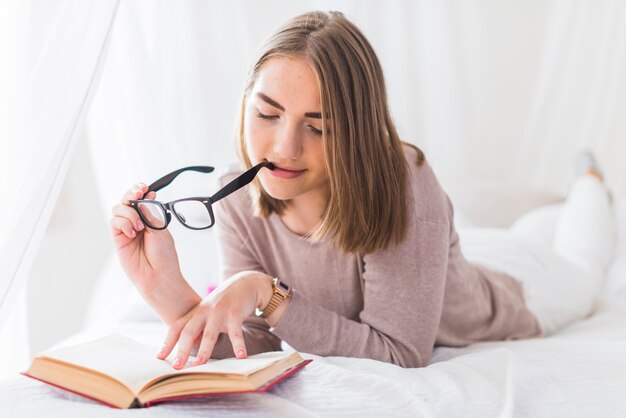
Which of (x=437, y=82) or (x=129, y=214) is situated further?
(x=437, y=82)

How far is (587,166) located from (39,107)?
187 centimetres

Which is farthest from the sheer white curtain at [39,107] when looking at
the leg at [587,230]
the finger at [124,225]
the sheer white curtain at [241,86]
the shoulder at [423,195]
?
the leg at [587,230]

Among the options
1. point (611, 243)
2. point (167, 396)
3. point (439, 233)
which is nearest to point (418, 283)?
point (439, 233)

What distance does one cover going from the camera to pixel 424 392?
105 centimetres

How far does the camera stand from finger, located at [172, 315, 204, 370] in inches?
41.2

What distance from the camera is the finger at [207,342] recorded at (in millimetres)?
1074

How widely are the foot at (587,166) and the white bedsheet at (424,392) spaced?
125 cm

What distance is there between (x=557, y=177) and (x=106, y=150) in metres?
1.81

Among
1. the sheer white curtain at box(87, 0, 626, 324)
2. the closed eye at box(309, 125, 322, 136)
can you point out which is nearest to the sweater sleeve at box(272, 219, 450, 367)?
the closed eye at box(309, 125, 322, 136)

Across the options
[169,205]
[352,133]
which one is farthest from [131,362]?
[352,133]

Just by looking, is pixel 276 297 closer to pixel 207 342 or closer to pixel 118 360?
pixel 207 342

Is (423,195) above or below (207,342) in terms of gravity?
above

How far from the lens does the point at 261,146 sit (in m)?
1.17

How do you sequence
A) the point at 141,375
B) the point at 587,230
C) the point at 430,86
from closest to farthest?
the point at 141,375
the point at 587,230
the point at 430,86
